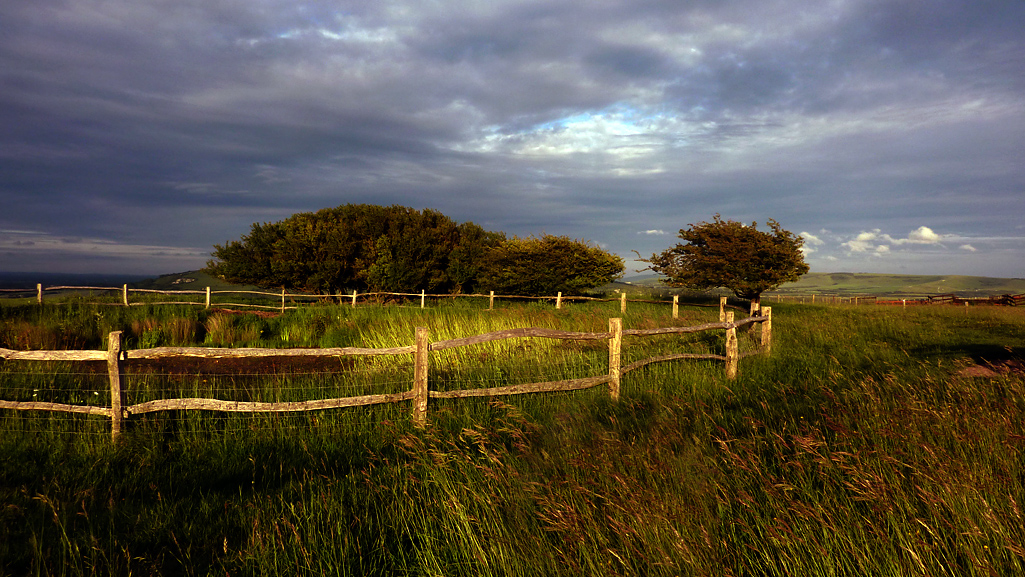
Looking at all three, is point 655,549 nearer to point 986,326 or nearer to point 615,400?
point 615,400

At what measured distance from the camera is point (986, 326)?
16516mm

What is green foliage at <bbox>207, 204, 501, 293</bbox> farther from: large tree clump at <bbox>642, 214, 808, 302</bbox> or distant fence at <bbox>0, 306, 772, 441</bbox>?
distant fence at <bbox>0, 306, 772, 441</bbox>

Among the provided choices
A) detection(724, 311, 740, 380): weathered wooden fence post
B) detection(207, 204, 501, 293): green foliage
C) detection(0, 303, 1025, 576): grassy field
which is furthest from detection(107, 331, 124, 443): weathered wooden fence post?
detection(207, 204, 501, 293): green foliage

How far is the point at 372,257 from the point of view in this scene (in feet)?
96.5

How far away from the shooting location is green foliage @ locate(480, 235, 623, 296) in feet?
82.1

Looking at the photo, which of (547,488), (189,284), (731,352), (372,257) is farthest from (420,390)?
(189,284)

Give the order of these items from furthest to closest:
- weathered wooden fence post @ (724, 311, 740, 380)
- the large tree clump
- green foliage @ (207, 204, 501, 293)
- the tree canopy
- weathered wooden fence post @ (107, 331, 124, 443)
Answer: green foliage @ (207, 204, 501, 293) → the tree canopy → the large tree clump → weathered wooden fence post @ (724, 311, 740, 380) → weathered wooden fence post @ (107, 331, 124, 443)

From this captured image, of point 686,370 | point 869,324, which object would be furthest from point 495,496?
point 869,324

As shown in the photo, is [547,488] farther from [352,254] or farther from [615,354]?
[352,254]

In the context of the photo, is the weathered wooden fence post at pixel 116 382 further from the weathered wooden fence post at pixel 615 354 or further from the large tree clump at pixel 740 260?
the large tree clump at pixel 740 260

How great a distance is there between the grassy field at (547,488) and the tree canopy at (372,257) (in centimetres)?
1919

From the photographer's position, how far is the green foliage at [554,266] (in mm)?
25016

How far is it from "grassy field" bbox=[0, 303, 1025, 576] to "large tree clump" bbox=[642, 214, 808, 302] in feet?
51.4

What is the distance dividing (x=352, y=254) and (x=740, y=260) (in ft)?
69.4
